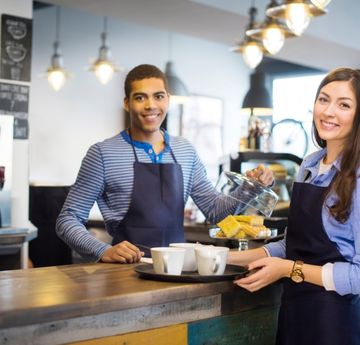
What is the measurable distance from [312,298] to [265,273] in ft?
0.47

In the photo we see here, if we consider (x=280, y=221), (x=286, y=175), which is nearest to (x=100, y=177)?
(x=280, y=221)

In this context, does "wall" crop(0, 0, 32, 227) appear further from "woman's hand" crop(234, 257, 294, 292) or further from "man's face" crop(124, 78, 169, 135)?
"woman's hand" crop(234, 257, 294, 292)

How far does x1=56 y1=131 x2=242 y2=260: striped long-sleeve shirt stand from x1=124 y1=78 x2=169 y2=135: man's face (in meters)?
0.09

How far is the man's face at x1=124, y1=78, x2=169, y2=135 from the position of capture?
2318 mm

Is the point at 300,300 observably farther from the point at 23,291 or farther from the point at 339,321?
the point at 23,291

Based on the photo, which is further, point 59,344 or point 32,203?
point 32,203

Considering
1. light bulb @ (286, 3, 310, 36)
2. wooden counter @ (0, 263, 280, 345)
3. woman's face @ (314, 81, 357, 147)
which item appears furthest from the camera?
light bulb @ (286, 3, 310, 36)

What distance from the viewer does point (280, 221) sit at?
11.5 ft

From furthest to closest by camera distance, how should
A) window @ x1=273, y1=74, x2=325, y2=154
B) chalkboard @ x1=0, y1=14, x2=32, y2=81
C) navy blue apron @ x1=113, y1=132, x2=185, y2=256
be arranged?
window @ x1=273, y1=74, x2=325, y2=154 < chalkboard @ x1=0, y1=14, x2=32, y2=81 < navy blue apron @ x1=113, y1=132, x2=185, y2=256

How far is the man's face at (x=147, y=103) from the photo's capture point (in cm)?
232

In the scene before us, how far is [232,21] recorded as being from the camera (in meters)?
6.02

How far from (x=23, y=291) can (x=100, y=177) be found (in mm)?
815

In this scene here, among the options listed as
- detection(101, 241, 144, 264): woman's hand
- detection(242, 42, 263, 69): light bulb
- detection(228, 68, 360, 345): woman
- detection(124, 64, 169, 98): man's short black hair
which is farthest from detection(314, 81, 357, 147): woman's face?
detection(242, 42, 263, 69): light bulb

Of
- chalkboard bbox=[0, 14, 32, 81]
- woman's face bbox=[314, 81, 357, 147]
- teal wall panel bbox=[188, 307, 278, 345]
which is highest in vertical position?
chalkboard bbox=[0, 14, 32, 81]
